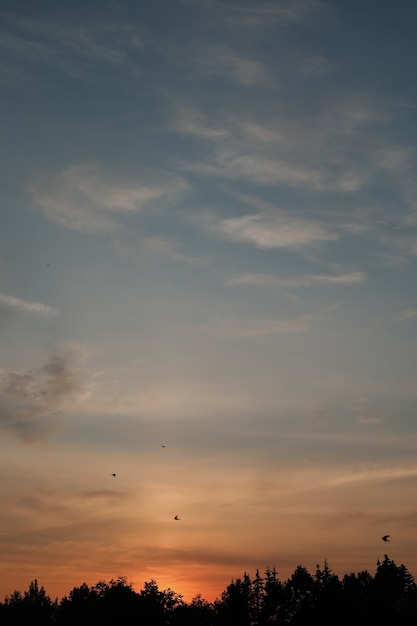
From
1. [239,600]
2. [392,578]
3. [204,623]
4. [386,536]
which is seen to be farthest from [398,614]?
[386,536]

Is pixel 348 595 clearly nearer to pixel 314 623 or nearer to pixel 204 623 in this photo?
pixel 314 623

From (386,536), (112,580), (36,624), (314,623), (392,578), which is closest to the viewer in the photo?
(386,536)

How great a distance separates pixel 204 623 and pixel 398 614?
2113 inches

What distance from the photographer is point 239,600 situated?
6127 inches

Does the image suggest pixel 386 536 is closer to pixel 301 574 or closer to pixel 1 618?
pixel 301 574

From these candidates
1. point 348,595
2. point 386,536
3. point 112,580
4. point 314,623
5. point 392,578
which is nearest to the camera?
point 386,536

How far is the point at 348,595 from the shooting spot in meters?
136

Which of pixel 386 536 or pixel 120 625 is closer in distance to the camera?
pixel 386 536

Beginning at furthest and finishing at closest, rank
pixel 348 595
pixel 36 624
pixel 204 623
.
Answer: pixel 36 624 → pixel 204 623 → pixel 348 595

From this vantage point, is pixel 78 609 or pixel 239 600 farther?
pixel 78 609

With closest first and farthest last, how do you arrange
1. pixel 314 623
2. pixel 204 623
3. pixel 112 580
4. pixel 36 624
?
1. pixel 314 623
2. pixel 204 623
3. pixel 112 580
4. pixel 36 624

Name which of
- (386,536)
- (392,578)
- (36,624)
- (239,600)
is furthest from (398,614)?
(36,624)

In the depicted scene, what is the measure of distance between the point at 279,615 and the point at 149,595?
1172 inches

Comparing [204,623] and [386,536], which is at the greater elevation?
[386,536]
